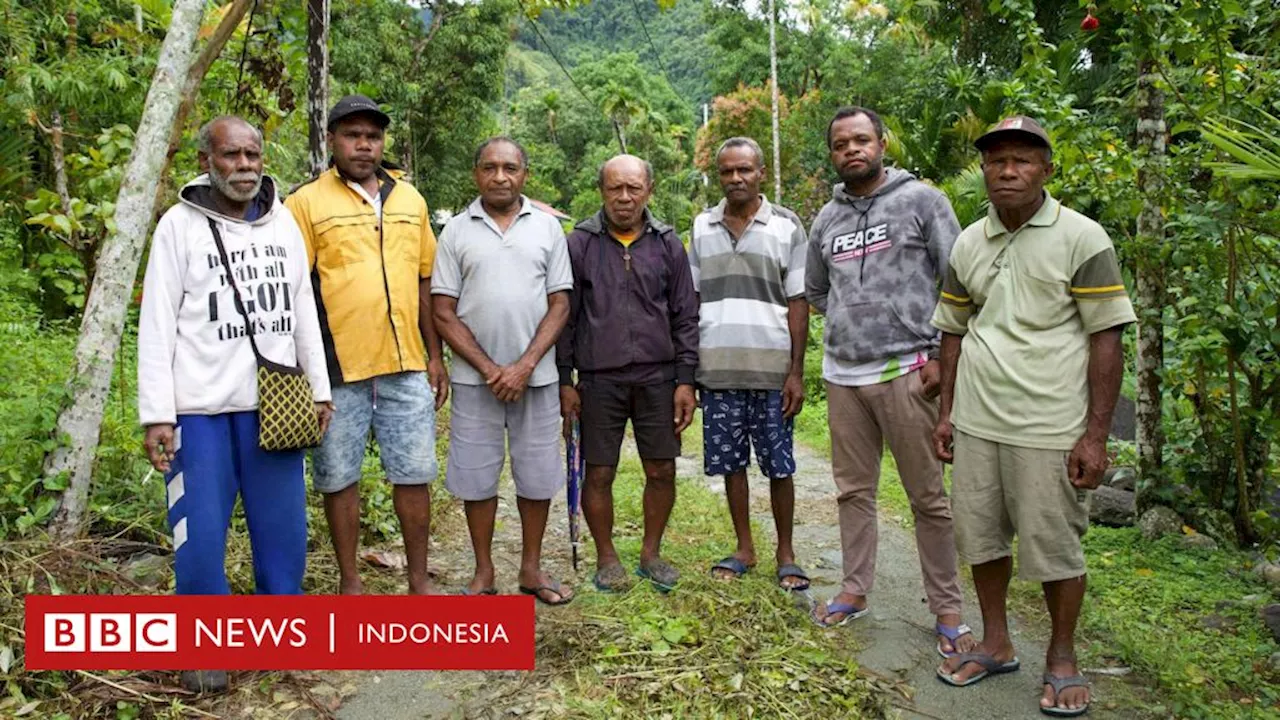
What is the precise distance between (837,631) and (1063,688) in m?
0.97

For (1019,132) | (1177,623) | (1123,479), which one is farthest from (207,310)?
(1123,479)

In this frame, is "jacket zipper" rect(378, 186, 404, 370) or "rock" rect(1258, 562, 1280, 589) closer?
"jacket zipper" rect(378, 186, 404, 370)

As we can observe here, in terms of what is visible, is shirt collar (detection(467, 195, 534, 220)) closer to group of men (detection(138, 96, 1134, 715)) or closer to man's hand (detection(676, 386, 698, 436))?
group of men (detection(138, 96, 1134, 715))

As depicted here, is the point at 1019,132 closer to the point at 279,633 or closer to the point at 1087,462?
the point at 1087,462

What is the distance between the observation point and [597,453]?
4.29m

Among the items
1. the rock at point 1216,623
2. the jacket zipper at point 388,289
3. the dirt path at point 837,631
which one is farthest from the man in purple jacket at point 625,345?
the rock at point 1216,623

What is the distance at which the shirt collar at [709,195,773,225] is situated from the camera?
433 centimetres

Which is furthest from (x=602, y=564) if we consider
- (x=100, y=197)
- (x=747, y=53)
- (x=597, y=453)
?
(x=747, y=53)

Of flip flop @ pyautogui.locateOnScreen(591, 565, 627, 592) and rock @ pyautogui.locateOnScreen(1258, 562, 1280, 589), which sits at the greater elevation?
flip flop @ pyautogui.locateOnScreen(591, 565, 627, 592)

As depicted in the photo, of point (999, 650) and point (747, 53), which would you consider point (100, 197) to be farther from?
point (747, 53)

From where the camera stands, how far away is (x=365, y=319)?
3.79 meters

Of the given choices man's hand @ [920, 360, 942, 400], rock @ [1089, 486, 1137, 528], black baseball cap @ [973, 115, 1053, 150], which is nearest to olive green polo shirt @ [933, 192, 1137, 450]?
black baseball cap @ [973, 115, 1053, 150]

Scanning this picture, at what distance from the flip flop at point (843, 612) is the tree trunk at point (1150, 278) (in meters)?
2.34

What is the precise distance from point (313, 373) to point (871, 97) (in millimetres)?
22495
